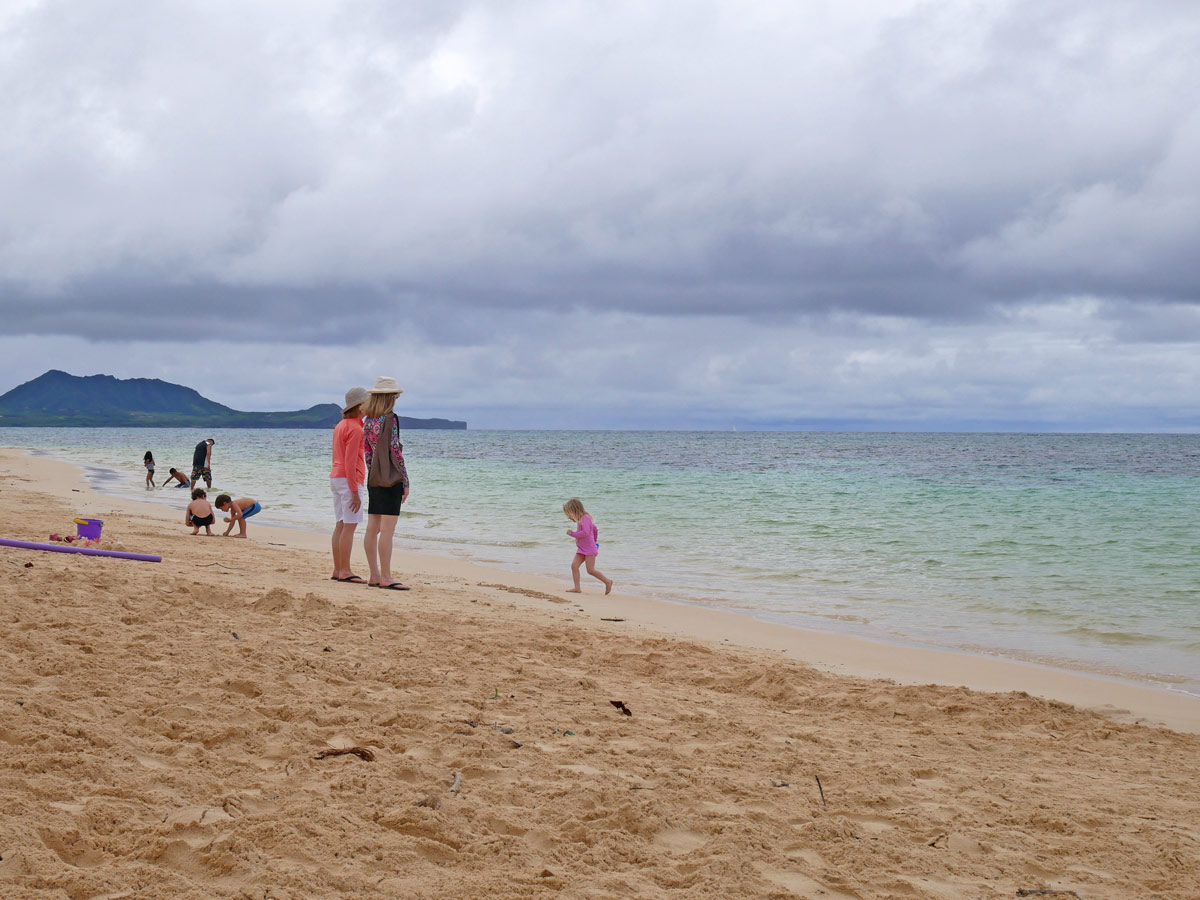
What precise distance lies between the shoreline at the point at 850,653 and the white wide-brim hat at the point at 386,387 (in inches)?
97.5

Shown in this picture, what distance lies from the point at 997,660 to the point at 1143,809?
403cm

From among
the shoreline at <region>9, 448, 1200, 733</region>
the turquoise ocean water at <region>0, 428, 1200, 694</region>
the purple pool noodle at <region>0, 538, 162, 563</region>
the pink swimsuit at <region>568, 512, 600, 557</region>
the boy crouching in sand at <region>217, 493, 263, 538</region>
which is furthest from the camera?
the boy crouching in sand at <region>217, 493, 263, 538</region>

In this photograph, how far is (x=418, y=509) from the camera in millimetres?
22125

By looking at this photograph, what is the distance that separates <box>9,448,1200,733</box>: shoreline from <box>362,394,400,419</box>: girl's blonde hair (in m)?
2.34

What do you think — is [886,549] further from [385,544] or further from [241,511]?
[241,511]

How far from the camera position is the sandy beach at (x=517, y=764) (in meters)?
2.94

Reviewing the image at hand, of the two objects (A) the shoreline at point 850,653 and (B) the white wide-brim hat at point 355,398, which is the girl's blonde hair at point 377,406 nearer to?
(B) the white wide-brim hat at point 355,398

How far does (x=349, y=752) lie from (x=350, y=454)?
5.17m

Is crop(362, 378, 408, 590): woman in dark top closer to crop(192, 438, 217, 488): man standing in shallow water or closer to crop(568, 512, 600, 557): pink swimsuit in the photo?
crop(568, 512, 600, 557): pink swimsuit

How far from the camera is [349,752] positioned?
3781 millimetres

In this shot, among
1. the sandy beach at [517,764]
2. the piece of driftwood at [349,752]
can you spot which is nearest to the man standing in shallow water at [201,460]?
the sandy beach at [517,764]

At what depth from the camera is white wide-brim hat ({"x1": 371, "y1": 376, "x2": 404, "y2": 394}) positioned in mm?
8562

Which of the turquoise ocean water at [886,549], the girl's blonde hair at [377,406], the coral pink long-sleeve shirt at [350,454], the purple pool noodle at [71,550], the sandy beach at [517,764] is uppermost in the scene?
the girl's blonde hair at [377,406]

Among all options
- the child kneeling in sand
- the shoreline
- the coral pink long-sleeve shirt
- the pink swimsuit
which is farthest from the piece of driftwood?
the child kneeling in sand
